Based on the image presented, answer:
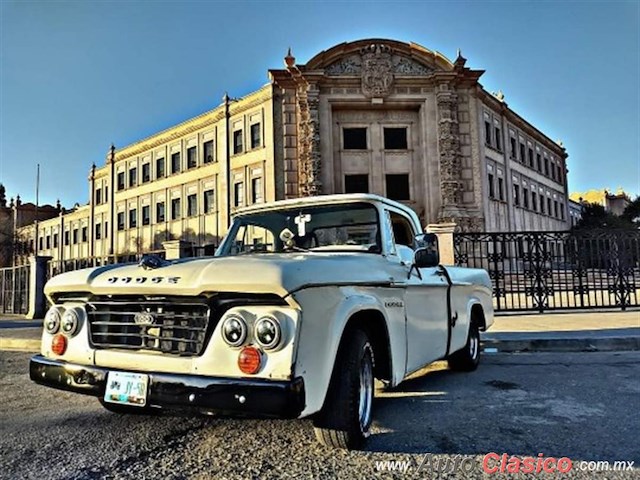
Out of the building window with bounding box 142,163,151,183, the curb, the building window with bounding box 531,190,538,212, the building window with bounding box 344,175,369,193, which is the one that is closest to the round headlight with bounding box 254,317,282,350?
the curb

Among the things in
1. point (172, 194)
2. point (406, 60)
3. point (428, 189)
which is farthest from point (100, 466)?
point (172, 194)

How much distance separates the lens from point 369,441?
3.39 metres

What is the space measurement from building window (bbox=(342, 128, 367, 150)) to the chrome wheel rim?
2576 centimetres

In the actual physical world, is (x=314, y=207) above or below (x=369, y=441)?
above

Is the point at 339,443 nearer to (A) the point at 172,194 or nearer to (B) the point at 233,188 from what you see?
(B) the point at 233,188

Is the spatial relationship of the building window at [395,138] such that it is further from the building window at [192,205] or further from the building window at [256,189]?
the building window at [192,205]

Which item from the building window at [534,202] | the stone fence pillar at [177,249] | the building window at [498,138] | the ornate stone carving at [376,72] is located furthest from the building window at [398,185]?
the building window at [534,202]

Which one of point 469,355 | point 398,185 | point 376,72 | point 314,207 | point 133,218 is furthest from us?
point 133,218

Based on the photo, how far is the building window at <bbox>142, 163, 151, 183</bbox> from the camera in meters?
40.9

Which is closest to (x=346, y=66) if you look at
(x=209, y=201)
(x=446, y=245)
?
(x=209, y=201)

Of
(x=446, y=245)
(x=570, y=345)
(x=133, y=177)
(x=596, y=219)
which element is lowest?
(x=570, y=345)

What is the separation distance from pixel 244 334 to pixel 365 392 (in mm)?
1173

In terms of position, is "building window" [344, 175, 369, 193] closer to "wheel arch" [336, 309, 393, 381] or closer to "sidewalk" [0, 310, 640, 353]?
"sidewalk" [0, 310, 640, 353]

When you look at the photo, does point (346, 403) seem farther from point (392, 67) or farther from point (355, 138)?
point (392, 67)
